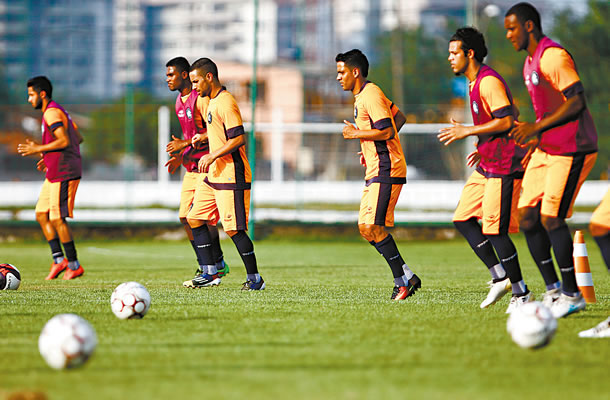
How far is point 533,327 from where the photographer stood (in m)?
5.23

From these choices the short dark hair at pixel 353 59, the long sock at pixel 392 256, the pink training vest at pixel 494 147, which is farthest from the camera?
the short dark hair at pixel 353 59

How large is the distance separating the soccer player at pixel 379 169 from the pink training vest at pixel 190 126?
6.72ft

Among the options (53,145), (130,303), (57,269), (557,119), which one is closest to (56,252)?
(57,269)

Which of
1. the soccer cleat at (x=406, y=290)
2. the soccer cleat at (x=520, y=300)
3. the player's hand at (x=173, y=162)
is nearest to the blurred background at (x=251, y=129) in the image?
the player's hand at (x=173, y=162)

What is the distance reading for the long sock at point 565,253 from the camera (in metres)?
6.47

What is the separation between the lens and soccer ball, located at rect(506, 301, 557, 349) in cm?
523

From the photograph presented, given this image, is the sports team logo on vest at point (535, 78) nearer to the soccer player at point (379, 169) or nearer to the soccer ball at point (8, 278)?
the soccer player at point (379, 169)

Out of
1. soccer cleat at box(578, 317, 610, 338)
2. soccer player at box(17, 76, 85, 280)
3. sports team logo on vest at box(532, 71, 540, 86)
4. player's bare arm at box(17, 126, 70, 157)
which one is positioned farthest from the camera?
soccer player at box(17, 76, 85, 280)

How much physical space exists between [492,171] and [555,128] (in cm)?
104

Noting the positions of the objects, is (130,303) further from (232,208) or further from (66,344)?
(232,208)

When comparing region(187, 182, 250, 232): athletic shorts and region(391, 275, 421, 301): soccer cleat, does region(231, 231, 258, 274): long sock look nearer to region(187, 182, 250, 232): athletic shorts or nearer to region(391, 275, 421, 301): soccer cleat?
region(187, 182, 250, 232): athletic shorts

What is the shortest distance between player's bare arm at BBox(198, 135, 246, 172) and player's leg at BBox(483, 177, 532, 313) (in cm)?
257

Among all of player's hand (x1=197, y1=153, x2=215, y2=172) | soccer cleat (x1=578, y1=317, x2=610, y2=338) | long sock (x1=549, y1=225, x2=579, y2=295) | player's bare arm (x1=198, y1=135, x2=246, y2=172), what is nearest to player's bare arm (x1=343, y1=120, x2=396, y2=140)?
player's bare arm (x1=198, y1=135, x2=246, y2=172)

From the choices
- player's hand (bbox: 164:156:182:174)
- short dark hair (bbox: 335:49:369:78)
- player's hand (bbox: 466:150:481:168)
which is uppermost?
short dark hair (bbox: 335:49:369:78)
